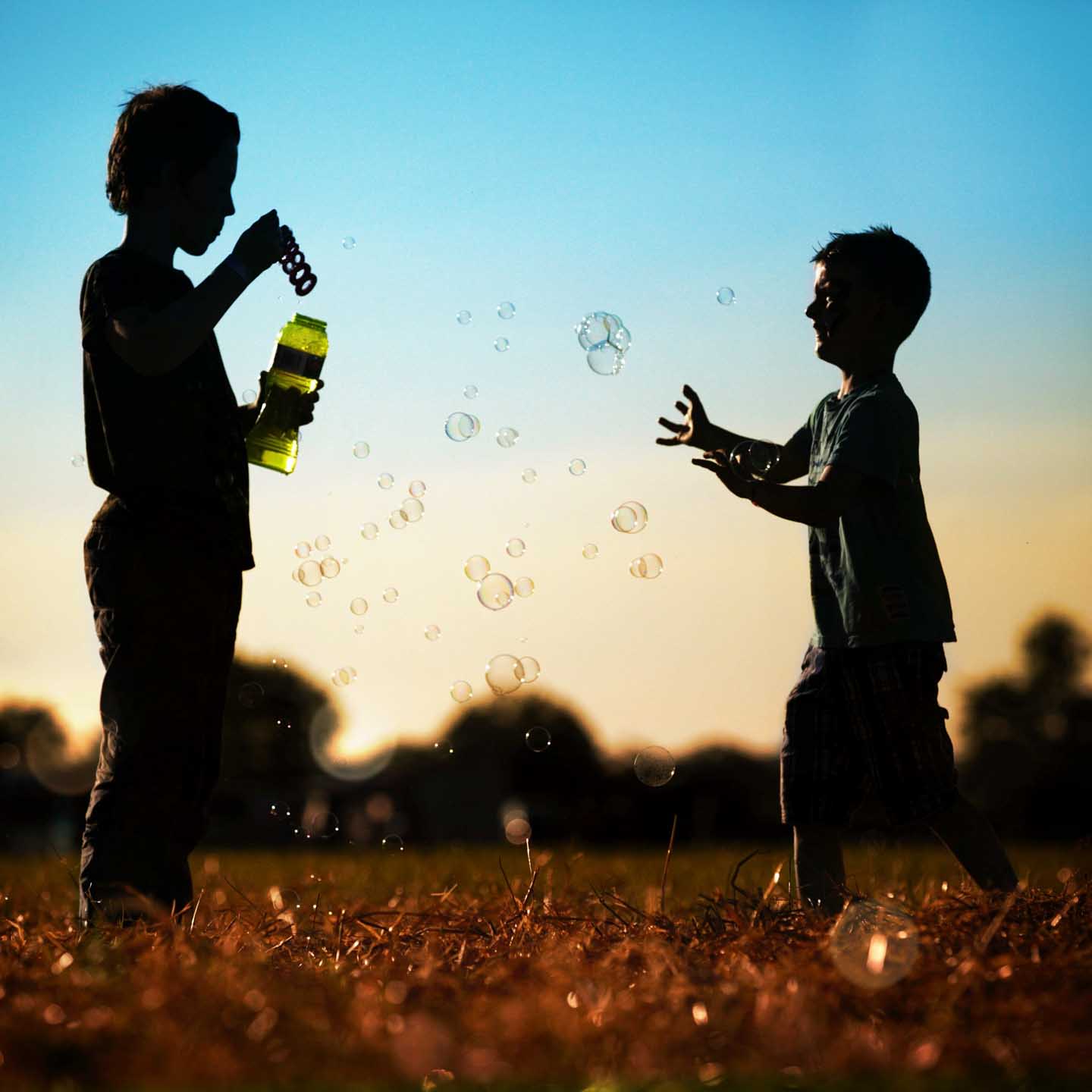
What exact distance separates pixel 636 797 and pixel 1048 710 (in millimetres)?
25760

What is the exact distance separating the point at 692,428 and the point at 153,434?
176 cm

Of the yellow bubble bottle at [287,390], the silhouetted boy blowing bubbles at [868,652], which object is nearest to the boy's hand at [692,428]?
the silhouetted boy blowing bubbles at [868,652]

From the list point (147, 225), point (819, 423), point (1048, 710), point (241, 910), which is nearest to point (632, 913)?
→ point (241, 910)

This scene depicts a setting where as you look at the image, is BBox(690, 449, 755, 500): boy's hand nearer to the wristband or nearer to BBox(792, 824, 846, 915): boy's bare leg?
BBox(792, 824, 846, 915): boy's bare leg

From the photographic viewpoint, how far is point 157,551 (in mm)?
3404

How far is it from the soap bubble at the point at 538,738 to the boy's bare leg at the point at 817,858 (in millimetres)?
1163

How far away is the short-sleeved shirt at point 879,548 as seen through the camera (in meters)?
3.71

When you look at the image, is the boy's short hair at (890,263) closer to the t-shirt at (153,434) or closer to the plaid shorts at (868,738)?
the plaid shorts at (868,738)

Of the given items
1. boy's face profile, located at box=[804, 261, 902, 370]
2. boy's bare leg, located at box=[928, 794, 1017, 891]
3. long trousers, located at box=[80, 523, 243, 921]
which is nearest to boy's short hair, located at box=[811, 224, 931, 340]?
boy's face profile, located at box=[804, 261, 902, 370]

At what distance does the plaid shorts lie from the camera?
3.69 meters

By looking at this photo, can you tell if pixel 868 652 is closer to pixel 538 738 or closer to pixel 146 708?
pixel 538 738

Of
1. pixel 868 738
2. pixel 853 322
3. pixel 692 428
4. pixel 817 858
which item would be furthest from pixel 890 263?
pixel 817 858

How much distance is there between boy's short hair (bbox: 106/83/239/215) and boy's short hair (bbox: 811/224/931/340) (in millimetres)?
1864

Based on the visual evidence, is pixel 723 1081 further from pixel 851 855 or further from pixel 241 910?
pixel 851 855
